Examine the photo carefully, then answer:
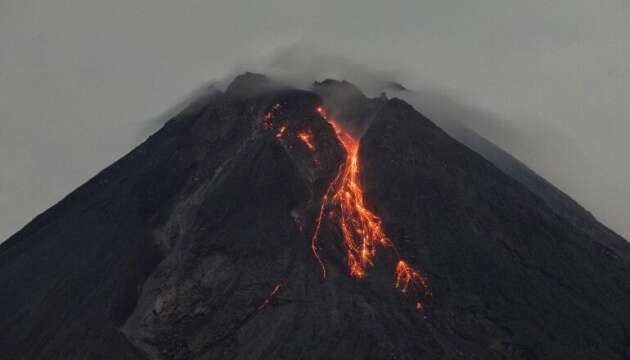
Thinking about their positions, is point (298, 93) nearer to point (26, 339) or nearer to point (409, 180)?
point (409, 180)

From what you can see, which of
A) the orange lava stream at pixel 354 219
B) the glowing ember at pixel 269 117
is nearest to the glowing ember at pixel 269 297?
Result: the orange lava stream at pixel 354 219

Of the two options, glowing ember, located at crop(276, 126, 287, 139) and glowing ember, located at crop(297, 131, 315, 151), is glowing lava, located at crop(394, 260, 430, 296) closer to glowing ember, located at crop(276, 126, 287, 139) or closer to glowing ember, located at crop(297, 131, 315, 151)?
glowing ember, located at crop(297, 131, 315, 151)

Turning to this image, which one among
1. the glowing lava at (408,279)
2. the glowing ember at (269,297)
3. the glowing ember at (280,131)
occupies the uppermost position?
the glowing ember at (280,131)

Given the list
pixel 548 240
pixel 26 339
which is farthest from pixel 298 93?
pixel 26 339

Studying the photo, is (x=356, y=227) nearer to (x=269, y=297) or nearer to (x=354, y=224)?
(x=354, y=224)

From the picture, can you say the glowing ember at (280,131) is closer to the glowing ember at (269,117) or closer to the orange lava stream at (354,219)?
the glowing ember at (269,117)

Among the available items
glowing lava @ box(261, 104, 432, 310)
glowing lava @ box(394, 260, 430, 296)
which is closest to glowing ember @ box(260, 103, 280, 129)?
glowing lava @ box(261, 104, 432, 310)
